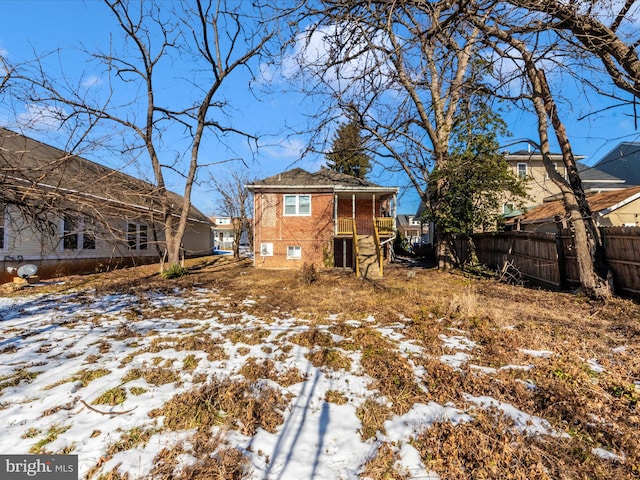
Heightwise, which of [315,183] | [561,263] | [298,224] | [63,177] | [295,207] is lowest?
[561,263]

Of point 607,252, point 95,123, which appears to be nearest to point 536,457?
point 95,123

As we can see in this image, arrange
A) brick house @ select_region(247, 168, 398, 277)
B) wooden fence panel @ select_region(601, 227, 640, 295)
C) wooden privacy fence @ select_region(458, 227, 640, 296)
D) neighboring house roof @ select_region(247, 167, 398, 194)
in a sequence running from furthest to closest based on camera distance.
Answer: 1. brick house @ select_region(247, 168, 398, 277)
2. neighboring house roof @ select_region(247, 167, 398, 194)
3. wooden privacy fence @ select_region(458, 227, 640, 296)
4. wooden fence panel @ select_region(601, 227, 640, 295)

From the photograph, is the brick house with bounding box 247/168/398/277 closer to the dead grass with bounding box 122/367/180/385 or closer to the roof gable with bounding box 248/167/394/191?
the roof gable with bounding box 248/167/394/191

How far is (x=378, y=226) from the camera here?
16.1 metres

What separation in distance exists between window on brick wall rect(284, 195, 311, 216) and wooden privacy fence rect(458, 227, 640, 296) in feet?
29.3

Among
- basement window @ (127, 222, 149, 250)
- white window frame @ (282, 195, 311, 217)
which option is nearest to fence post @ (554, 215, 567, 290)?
basement window @ (127, 222, 149, 250)

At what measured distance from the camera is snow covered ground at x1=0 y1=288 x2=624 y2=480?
7.44 ft

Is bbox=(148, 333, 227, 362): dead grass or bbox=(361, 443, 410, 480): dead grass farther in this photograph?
bbox=(148, 333, 227, 362): dead grass

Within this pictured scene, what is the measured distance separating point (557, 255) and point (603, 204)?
285 inches

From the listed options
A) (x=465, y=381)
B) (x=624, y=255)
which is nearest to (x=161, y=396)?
(x=465, y=381)

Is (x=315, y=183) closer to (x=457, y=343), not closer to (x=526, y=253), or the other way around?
(x=526, y=253)

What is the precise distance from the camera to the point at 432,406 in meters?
2.91

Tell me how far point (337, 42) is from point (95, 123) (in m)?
3.32

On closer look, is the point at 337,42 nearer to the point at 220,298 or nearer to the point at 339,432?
the point at 339,432
